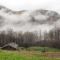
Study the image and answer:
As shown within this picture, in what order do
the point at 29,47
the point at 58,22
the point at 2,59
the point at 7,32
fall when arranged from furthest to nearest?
the point at 58,22 < the point at 7,32 < the point at 29,47 < the point at 2,59

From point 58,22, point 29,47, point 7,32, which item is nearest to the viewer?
point 29,47

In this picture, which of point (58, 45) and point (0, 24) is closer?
point (58, 45)

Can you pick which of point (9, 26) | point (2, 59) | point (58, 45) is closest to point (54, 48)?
point (58, 45)

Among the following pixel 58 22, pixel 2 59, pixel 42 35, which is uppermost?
pixel 58 22

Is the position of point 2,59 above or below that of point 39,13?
below

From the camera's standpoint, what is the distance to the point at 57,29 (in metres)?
7.82

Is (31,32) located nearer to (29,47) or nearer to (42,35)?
(42,35)

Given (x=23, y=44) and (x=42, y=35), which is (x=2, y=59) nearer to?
(x=23, y=44)

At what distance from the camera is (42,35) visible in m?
7.86

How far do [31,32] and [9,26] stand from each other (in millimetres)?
872

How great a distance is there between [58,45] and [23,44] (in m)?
1.22

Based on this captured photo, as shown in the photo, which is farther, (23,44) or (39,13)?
(39,13)

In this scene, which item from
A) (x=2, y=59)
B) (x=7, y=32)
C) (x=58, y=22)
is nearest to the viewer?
(x=2, y=59)

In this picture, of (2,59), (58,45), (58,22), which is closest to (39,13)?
(58,22)
